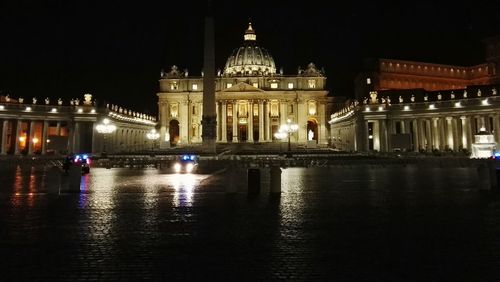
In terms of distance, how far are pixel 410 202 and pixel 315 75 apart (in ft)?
328

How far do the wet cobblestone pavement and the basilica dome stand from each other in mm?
107605

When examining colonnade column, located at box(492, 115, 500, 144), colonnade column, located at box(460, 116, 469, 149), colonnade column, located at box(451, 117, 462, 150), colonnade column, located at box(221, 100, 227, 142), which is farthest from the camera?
colonnade column, located at box(221, 100, 227, 142)

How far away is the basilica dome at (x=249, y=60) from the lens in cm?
12300

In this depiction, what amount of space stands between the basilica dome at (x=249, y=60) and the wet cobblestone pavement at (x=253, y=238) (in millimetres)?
107605

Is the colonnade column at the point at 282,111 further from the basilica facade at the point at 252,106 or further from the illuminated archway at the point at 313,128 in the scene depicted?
the illuminated archway at the point at 313,128

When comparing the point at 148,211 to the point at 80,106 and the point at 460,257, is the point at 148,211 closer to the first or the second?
the point at 460,257

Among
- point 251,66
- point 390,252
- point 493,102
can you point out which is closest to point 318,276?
point 390,252

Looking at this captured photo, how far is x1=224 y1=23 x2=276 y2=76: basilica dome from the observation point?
12300cm

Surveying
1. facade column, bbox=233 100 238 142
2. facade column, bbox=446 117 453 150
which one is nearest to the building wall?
facade column, bbox=446 117 453 150

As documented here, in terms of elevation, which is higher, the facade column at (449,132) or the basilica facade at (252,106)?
the basilica facade at (252,106)

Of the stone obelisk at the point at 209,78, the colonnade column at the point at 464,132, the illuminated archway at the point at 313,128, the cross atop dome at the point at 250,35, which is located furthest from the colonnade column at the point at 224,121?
the colonnade column at the point at 464,132

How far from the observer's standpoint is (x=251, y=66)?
122812 mm

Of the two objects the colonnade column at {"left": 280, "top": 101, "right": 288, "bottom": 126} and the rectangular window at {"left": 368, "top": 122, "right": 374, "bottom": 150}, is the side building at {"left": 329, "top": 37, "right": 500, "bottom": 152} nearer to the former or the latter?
the rectangular window at {"left": 368, "top": 122, "right": 374, "bottom": 150}

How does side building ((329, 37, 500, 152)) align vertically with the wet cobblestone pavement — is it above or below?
above
